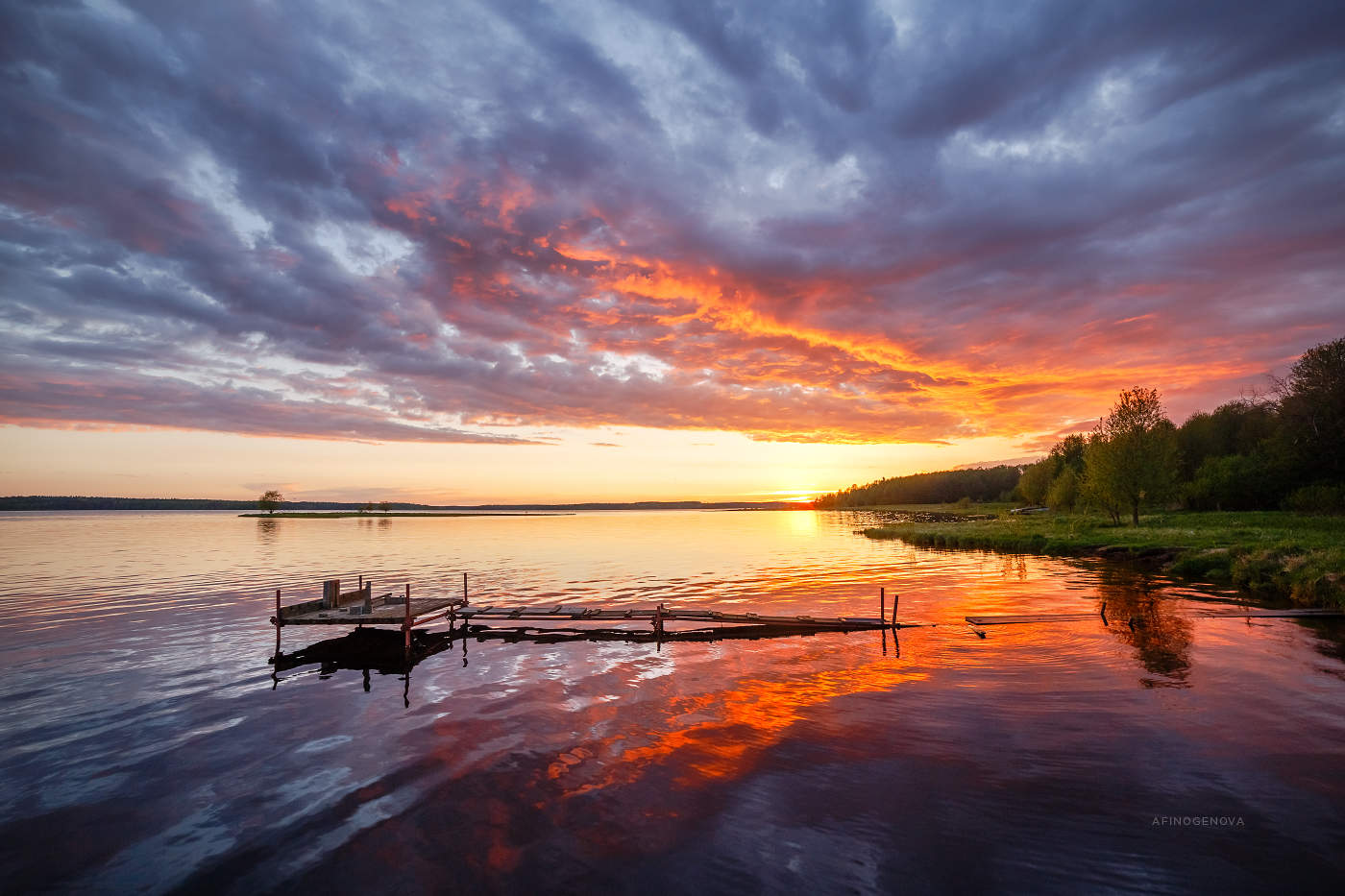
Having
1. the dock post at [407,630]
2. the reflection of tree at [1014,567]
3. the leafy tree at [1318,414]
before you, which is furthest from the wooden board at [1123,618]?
the leafy tree at [1318,414]

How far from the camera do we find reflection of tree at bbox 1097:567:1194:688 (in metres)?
23.6

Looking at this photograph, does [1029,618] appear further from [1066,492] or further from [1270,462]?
[1066,492]

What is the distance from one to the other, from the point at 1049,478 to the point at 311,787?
543 ft

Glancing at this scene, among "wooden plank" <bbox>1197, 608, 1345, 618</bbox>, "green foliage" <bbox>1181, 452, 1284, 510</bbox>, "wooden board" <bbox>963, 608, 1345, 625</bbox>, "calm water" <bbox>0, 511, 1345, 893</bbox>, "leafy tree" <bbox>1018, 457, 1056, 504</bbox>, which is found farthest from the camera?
"leafy tree" <bbox>1018, 457, 1056, 504</bbox>

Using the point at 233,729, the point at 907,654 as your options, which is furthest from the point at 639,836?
the point at 907,654

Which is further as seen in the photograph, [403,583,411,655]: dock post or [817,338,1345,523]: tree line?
[817,338,1345,523]: tree line

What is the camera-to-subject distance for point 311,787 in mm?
15398

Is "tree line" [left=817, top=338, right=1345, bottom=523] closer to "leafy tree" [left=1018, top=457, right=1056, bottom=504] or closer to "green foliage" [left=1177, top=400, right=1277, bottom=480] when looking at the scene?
"green foliage" [left=1177, top=400, right=1277, bottom=480]

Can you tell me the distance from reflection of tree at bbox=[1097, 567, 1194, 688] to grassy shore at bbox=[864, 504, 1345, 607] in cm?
534

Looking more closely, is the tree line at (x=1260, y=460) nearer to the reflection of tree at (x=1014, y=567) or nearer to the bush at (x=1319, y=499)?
the bush at (x=1319, y=499)

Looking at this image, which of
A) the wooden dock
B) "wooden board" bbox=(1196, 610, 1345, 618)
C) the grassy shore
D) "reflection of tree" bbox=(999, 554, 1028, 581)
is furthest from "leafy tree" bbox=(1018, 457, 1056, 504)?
"wooden board" bbox=(1196, 610, 1345, 618)

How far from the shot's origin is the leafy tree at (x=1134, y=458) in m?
73.1

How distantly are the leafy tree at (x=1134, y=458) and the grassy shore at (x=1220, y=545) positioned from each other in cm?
376

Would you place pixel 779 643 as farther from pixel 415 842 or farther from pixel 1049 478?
pixel 1049 478
